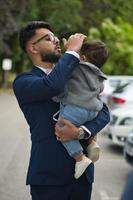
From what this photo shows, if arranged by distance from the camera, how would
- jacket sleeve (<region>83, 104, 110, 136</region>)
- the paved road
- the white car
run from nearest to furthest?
1. jacket sleeve (<region>83, 104, 110, 136</region>)
2. the paved road
3. the white car

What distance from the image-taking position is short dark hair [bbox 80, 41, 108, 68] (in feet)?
13.1

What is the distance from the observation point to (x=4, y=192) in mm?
8633

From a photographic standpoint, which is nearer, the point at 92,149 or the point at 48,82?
the point at 48,82

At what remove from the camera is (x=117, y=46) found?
47.3 meters

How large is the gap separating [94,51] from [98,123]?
1.46ft

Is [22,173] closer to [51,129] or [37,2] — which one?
[51,129]

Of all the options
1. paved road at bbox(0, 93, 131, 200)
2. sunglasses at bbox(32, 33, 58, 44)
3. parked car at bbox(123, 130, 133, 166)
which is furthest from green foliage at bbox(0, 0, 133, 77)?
sunglasses at bbox(32, 33, 58, 44)

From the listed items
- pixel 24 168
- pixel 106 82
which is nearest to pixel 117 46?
pixel 106 82

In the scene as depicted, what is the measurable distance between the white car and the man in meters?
9.11

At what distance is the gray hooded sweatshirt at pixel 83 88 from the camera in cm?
387

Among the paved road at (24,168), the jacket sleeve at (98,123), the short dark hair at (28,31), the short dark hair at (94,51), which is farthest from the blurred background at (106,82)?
the jacket sleeve at (98,123)

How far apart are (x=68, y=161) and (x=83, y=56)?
2.13 ft

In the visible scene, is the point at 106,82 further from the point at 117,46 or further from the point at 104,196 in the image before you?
the point at 117,46

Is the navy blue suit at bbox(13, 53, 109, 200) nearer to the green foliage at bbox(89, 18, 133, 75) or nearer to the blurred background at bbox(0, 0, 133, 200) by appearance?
the blurred background at bbox(0, 0, 133, 200)
